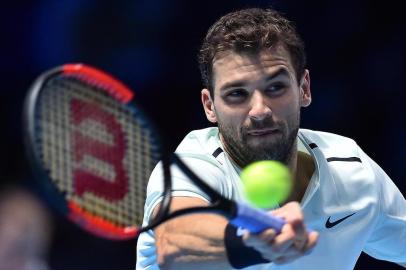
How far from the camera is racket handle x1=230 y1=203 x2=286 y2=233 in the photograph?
209cm

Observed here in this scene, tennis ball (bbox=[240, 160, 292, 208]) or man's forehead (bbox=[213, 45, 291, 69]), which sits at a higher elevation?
man's forehead (bbox=[213, 45, 291, 69])

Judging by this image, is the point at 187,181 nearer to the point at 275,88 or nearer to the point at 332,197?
the point at 275,88

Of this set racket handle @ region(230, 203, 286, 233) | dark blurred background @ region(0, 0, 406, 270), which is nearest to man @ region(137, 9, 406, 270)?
racket handle @ region(230, 203, 286, 233)

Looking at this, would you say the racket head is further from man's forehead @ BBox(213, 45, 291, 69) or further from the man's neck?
the man's neck

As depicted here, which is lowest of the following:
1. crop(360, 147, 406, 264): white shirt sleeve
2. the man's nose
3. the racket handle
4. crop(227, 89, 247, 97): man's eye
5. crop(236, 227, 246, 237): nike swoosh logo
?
crop(360, 147, 406, 264): white shirt sleeve

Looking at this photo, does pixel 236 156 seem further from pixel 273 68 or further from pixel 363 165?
pixel 363 165

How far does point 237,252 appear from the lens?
2230 millimetres

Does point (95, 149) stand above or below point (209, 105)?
above

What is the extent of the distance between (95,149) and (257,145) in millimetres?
739

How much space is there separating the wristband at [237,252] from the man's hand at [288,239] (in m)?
0.09

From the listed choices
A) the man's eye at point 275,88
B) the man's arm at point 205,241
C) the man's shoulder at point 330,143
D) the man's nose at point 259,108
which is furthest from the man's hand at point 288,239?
the man's shoulder at point 330,143

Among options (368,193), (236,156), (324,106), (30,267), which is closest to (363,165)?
(368,193)

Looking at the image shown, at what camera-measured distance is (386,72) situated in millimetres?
5562

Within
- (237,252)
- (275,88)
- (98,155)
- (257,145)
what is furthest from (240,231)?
(275,88)
